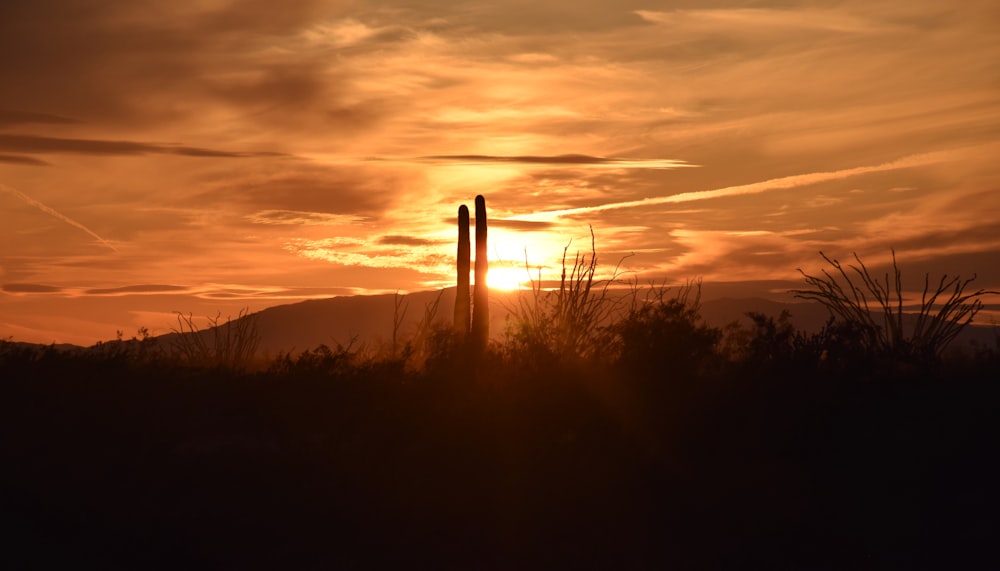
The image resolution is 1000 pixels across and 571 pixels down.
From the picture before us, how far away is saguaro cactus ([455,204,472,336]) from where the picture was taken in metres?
21.4

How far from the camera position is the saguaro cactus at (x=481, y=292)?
64.3ft

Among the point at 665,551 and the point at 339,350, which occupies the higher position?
the point at 339,350

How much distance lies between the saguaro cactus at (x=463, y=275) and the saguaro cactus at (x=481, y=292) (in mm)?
515

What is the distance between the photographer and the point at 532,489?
41.7 ft

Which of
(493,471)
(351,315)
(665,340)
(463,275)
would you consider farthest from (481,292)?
(351,315)

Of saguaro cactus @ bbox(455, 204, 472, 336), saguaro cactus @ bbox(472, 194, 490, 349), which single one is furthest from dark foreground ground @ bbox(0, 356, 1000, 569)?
saguaro cactus @ bbox(455, 204, 472, 336)

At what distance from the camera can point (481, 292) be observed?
20.7 metres

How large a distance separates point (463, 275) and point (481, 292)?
1.24m

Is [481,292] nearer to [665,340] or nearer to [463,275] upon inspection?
[463,275]

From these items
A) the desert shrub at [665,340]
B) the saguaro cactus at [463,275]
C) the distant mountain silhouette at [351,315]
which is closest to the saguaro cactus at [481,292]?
the saguaro cactus at [463,275]

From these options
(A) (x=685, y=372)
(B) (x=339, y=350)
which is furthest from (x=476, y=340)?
(A) (x=685, y=372)

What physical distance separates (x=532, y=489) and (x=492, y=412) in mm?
2151

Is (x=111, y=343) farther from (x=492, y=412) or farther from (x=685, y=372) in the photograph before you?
(x=685, y=372)

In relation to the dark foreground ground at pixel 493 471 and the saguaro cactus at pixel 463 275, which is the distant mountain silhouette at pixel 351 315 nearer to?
the saguaro cactus at pixel 463 275
